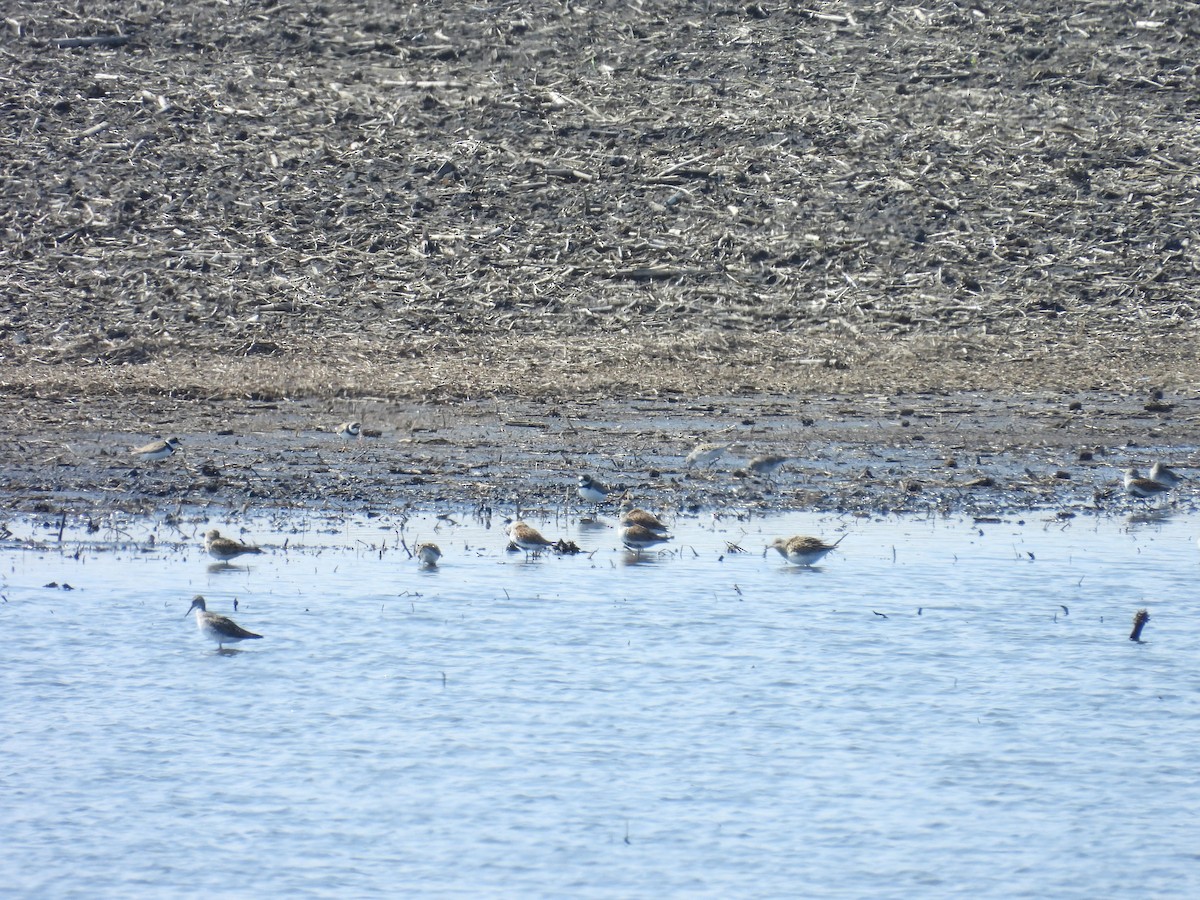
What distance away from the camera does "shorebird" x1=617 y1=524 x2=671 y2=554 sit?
36.6 feet

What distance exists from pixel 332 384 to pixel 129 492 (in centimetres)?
332

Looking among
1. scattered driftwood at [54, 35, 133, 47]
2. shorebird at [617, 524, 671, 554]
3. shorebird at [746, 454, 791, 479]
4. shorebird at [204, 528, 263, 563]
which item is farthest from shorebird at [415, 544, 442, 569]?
scattered driftwood at [54, 35, 133, 47]

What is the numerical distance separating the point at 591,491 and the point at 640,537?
3.98ft

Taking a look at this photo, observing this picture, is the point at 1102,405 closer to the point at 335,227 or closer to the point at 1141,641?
the point at 1141,641

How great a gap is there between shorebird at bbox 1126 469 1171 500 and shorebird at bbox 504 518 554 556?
4.82 meters

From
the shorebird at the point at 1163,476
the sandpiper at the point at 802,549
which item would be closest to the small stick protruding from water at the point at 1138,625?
the sandpiper at the point at 802,549

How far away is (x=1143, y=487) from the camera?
12727 millimetres

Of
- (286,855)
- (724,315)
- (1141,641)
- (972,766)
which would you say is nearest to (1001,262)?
(724,315)

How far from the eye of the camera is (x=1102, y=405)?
1570cm

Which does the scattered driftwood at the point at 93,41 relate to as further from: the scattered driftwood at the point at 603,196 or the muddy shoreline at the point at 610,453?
the muddy shoreline at the point at 610,453

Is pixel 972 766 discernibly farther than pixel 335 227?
No

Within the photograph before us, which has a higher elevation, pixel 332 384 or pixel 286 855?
pixel 332 384

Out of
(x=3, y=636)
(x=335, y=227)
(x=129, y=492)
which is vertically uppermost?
(x=335, y=227)

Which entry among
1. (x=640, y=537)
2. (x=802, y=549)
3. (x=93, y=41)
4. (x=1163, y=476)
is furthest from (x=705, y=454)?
(x=93, y=41)
